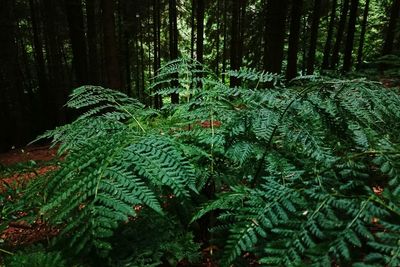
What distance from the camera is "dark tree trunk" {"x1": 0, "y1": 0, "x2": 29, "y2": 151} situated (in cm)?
1499

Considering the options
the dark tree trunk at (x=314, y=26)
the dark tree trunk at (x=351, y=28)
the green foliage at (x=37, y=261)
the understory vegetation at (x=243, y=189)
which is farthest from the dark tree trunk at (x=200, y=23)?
the green foliage at (x=37, y=261)

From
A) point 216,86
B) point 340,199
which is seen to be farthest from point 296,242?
point 216,86

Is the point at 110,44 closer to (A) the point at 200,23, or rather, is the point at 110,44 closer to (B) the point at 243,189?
(B) the point at 243,189

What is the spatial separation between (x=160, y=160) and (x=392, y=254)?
3.15ft

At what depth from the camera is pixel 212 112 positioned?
2.11 m

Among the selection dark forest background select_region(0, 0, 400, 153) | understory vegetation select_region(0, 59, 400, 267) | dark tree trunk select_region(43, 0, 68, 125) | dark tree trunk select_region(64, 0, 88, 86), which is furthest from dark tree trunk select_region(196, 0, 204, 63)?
understory vegetation select_region(0, 59, 400, 267)

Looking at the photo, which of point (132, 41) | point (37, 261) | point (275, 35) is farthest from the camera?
point (132, 41)

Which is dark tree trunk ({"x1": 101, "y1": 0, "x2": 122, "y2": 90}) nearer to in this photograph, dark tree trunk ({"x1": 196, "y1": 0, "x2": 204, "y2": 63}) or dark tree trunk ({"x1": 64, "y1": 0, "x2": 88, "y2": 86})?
dark tree trunk ({"x1": 64, "y1": 0, "x2": 88, "y2": 86})

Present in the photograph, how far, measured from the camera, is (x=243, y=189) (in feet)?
5.05

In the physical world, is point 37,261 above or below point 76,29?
below

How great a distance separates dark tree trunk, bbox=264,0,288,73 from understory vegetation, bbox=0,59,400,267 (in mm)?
5528

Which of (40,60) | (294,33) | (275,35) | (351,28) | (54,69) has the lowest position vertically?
(54,69)

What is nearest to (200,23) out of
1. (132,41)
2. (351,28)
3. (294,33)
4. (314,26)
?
(294,33)

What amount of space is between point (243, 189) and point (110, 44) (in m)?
7.27
